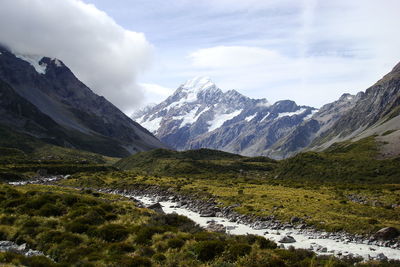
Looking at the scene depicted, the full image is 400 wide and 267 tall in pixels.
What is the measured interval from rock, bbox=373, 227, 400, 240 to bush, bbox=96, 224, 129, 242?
24.9m

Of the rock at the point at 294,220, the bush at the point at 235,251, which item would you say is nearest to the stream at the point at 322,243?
the rock at the point at 294,220

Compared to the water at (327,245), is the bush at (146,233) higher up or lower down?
higher up

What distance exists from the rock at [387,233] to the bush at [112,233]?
24.9 meters

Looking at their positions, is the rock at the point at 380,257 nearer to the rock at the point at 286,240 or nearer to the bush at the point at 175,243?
the rock at the point at 286,240

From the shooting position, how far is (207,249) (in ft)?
67.9

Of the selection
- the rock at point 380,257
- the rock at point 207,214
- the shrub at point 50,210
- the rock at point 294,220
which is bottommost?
the rock at point 207,214

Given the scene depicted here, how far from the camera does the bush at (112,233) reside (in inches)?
937

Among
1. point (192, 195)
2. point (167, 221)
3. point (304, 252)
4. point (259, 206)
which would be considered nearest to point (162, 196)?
point (192, 195)

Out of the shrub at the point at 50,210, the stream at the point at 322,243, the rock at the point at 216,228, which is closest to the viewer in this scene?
the stream at the point at 322,243

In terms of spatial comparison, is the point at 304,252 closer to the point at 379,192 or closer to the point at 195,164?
the point at 379,192

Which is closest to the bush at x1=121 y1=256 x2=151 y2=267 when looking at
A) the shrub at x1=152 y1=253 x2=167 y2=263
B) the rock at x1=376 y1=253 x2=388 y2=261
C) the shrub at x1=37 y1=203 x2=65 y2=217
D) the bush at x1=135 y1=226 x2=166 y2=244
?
the shrub at x1=152 y1=253 x2=167 y2=263

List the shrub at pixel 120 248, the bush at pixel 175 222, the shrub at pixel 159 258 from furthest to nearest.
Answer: the bush at pixel 175 222
the shrub at pixel 120 248
the shrub at pixel 159 258

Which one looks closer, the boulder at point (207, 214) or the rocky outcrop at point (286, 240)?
the rocky outcrop at point (286, 240)

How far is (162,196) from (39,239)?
4788 cm
